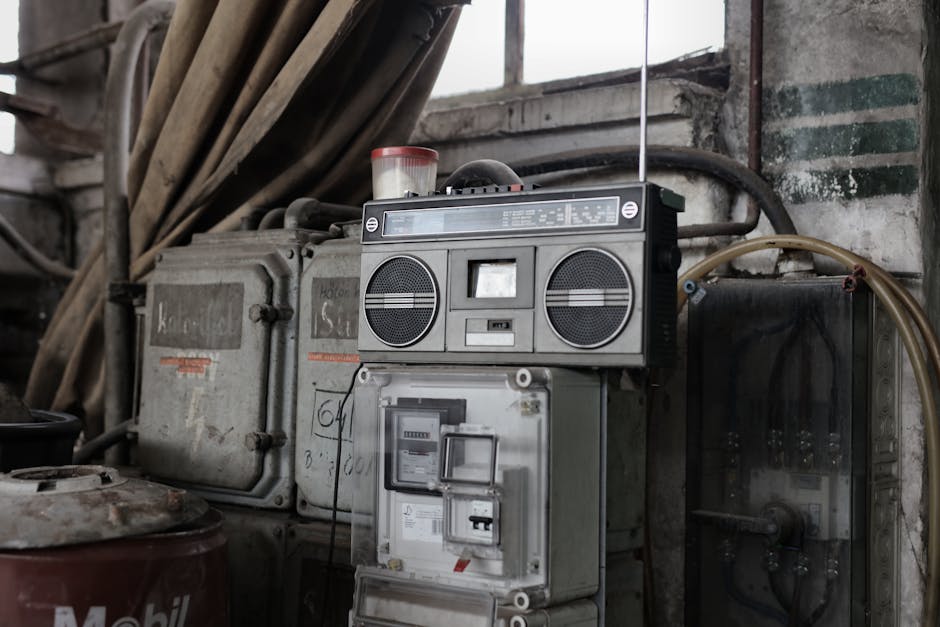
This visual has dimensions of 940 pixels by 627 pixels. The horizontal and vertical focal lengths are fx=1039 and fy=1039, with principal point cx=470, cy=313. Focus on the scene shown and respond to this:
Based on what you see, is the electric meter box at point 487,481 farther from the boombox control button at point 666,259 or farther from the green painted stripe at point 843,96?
the green painted stripe at point 843,96

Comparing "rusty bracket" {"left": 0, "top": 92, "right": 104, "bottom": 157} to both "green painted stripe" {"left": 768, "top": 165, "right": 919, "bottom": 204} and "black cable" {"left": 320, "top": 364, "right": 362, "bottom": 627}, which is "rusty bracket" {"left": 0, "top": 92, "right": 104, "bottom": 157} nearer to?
"black cable" {"left": 320, "top": 364, "right": 362, "bottom": 627}

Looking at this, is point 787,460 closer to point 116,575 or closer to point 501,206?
point 501,206

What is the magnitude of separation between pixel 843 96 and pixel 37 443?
6.40 feet

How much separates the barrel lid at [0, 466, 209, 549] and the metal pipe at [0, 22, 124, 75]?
6.18ft

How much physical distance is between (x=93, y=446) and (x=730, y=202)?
5.65 feet

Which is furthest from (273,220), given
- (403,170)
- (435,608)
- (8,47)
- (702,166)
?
(8,47)

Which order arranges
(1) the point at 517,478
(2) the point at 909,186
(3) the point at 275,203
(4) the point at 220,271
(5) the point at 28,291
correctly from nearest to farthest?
(1) the point at 517,478 < (2) the point at 909,186 < (4) the point at 220,271 < (3) the point at 275,203 < (5) the point at 28,291

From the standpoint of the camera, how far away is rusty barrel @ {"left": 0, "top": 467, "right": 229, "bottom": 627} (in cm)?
177

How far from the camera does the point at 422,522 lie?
1.79 metres

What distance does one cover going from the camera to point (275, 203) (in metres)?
2.66

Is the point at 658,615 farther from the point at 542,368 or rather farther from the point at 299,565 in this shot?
the point at 542,368

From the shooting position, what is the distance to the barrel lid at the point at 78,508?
5.89 ft

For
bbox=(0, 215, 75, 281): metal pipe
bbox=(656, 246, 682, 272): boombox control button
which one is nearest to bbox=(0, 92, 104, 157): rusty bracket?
bbox=(0, 215, 75, 281): metal pipe

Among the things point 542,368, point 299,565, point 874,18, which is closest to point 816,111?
point 874,18
